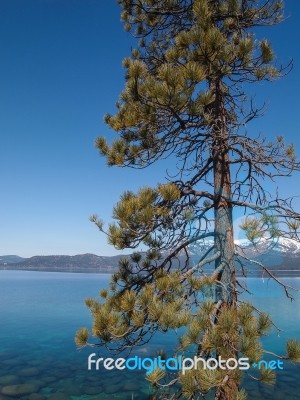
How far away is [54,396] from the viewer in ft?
46.6

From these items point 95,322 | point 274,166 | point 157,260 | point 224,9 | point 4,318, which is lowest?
point 4,318

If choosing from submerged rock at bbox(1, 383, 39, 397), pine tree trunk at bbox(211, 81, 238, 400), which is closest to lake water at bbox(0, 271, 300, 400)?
submerged rock at bbox(1, 383, 39, 397)

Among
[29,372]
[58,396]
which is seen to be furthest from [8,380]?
[58,396]

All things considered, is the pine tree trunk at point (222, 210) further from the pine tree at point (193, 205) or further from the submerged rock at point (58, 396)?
the submerged rock at point (58, 396)

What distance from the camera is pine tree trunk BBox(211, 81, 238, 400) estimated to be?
19.0 feet

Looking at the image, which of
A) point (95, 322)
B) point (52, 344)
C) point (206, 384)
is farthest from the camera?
point (52, 344)

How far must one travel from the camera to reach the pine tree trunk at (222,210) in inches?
228

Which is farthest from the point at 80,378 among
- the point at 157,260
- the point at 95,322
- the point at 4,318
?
the point at 4,318

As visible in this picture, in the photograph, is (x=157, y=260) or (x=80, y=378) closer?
(x=157, y=260)

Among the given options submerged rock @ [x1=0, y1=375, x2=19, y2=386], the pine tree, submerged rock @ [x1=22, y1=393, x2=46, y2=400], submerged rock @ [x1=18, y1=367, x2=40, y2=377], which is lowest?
submerged rock @ [x1=18, y1=367, x2=40, y2=377]

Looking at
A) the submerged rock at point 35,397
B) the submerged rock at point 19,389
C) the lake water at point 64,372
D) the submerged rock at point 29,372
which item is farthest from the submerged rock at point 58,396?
the submerged rock at point 29,372

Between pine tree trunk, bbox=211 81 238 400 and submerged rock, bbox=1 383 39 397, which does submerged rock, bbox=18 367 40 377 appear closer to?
submerged rock, bbox=1 383 39 397

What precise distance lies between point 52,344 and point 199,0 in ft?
85.6

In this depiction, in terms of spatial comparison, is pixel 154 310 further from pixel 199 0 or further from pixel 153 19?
pixel 153 19
